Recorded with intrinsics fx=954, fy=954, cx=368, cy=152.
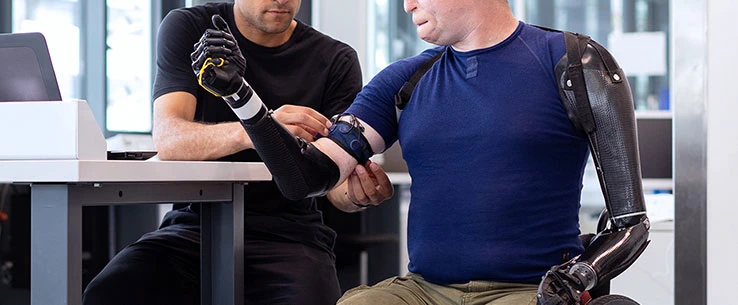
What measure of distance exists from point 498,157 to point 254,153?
0.79m

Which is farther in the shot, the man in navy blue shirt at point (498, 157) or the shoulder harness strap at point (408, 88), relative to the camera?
the shoulder harness strap at point (408, 88)

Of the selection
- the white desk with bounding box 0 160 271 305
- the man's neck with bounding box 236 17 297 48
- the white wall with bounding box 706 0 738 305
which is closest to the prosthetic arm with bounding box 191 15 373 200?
the white desk with bounding box 0 160 271 305

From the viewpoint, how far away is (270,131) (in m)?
1.62

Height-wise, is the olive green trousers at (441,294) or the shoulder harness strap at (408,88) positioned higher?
the shoulder harness strap at (408,88)

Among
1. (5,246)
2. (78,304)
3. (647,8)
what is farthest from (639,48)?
(78,304)

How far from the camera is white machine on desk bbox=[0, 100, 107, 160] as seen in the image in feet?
5.00

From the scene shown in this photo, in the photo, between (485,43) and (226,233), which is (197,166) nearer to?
(226,233)

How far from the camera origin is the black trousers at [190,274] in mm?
2012

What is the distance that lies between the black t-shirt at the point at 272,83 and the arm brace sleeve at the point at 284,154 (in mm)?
493

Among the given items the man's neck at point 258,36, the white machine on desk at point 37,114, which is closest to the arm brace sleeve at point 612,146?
the white machine on desk at point 37,114

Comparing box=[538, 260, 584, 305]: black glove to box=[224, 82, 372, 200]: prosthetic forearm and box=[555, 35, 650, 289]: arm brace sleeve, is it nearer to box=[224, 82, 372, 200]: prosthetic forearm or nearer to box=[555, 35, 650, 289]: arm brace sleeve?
box=[555, 35, 650, 289]: arm brace sleeve

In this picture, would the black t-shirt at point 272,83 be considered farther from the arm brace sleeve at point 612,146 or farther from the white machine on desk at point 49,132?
the arm brace sleeve at point 612,146

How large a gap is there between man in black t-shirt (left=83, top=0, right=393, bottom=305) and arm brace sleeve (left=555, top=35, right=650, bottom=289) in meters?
0.45

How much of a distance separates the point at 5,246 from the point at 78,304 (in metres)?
2.77
